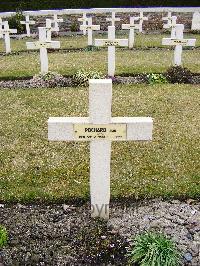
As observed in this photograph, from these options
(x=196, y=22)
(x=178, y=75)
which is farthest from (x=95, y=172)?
(x=196, y=22)

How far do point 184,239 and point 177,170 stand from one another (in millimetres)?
1904

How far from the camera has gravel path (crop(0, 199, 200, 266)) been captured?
183 inches

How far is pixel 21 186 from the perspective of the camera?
20.3 ft

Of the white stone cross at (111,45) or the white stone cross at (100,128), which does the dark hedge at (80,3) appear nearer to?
the white stone cross at (111,45)

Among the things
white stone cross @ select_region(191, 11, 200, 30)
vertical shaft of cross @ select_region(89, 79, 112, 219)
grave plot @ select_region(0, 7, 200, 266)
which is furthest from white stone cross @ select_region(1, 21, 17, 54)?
vertical shaft of cross @ select_region(89, 79, 112, 219)

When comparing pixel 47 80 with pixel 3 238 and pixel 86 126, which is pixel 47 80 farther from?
pixel 3 238

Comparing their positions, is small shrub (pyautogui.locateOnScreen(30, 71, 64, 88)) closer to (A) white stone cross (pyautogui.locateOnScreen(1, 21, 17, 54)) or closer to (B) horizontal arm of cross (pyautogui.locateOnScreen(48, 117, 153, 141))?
(A) white stone cross (pyautogui.locateOnScreen(1, 21, 17, 54))

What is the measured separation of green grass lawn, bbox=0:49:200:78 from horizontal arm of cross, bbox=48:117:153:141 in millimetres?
8240

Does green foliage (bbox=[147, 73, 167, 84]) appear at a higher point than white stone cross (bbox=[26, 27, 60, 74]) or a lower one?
lower

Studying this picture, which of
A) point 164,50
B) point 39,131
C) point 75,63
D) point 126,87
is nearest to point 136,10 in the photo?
point 164,50

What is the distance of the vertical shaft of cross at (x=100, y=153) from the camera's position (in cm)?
458

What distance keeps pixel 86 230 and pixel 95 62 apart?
9949 mm

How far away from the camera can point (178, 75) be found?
11.8 meters

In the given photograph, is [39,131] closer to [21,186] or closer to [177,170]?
[21,186]
